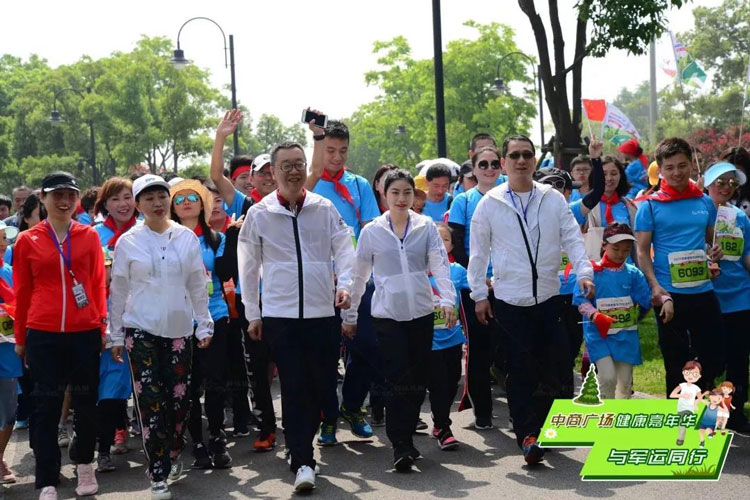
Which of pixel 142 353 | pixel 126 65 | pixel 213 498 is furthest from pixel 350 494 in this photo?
pixel 126 65

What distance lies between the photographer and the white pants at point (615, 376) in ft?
26.3

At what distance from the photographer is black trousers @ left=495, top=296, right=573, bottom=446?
7.59 metres

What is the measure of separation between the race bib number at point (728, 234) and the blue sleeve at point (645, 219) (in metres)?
0.49

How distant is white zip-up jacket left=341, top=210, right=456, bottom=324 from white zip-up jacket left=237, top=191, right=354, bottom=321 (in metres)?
0.33

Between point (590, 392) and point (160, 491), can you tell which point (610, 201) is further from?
point (160, 491)

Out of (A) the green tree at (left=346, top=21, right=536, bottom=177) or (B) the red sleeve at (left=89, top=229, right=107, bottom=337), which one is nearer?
(B) the red sleeve at (left=89, top=229, right=107, bottom=337)

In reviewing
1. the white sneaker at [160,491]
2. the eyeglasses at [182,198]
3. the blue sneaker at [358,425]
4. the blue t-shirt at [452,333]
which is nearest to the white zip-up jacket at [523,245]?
the blue t-shirt at [452,333]

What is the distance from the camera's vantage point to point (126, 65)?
6244 cm

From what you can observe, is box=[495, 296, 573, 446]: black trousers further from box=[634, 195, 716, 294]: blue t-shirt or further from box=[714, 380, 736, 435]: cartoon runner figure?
box=[714, 380, 736, 435]: cartoon runner figure

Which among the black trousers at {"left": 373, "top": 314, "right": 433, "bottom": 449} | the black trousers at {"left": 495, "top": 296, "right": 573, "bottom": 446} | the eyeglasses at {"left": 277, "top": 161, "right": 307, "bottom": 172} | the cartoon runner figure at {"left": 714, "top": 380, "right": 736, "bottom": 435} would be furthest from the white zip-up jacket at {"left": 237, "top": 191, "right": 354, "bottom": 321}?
the cartoon runner figure at {"left": 714, "top": 380, "right": 736, "bottom": 435}

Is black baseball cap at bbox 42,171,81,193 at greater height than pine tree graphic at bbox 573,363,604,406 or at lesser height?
greater

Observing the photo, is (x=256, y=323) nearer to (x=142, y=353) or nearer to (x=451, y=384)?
(x=142, y=353)

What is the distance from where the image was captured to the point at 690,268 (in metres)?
7.92

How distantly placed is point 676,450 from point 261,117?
11448 cm
